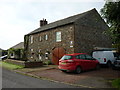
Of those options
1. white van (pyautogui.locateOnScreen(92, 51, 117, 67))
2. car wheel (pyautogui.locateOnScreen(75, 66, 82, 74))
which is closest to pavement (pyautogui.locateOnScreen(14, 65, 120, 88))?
car wheel (pyautogui.locateOnScreen(75, 66, 82, 74))

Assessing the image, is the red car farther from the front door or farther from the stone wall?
the front door

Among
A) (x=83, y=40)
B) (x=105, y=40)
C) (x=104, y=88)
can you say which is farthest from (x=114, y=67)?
(x=105, y=40)

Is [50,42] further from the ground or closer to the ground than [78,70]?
further from the ground

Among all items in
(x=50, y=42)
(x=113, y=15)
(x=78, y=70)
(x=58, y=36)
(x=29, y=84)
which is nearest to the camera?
(x=29, y=84)

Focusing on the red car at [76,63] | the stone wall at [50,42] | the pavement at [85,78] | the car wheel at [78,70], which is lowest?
the pavement at [85,78]

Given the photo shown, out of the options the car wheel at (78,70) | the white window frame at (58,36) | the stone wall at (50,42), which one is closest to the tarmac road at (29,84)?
the car wheel at (78,70)

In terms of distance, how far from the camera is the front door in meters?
16.8

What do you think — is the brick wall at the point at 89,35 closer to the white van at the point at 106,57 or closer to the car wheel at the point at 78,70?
the white van at the point at 106,57

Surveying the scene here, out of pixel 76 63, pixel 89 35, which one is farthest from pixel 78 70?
pixel 89 35

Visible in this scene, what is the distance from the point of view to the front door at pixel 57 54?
1677cm

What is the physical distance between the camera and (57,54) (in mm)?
17297

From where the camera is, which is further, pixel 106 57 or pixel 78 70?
pixel 106 57

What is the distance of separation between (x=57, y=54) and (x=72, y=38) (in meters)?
3.63

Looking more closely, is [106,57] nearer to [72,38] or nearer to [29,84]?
[72,38]
